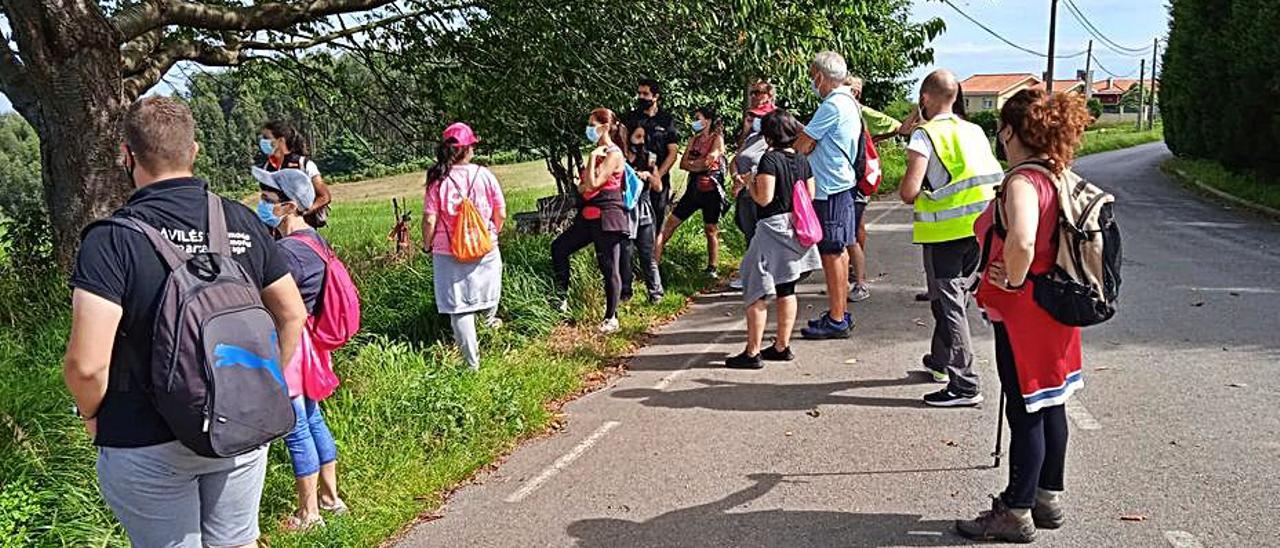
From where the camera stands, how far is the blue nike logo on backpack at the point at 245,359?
2.86 meters

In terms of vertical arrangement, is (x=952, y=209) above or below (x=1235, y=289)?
above

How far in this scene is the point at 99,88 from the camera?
27.8ft

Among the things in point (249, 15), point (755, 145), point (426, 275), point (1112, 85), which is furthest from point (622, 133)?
point (1112, 85)

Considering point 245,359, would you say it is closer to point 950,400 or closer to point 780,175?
point 950,400

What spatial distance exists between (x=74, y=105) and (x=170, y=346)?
22.1 feet

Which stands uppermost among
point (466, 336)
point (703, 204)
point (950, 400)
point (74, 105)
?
point (74, 105)

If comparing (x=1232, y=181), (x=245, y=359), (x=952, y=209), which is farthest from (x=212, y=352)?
(x=1232, y=181)

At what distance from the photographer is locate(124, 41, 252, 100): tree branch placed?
1034cm

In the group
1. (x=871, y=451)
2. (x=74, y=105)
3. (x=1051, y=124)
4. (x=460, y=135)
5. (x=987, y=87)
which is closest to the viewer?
(x=1051, y=124)

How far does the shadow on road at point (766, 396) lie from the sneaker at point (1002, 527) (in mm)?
1942

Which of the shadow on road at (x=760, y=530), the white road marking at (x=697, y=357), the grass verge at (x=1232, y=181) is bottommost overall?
the grass verge at (x=1232, y=181)

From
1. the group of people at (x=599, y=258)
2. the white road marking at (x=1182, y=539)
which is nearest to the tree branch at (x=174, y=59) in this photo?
the group of people at (x=599, y=258)

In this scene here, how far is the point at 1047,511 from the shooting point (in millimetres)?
4215

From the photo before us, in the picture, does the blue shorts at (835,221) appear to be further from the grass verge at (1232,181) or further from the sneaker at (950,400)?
the grass verge at (1232,181)
